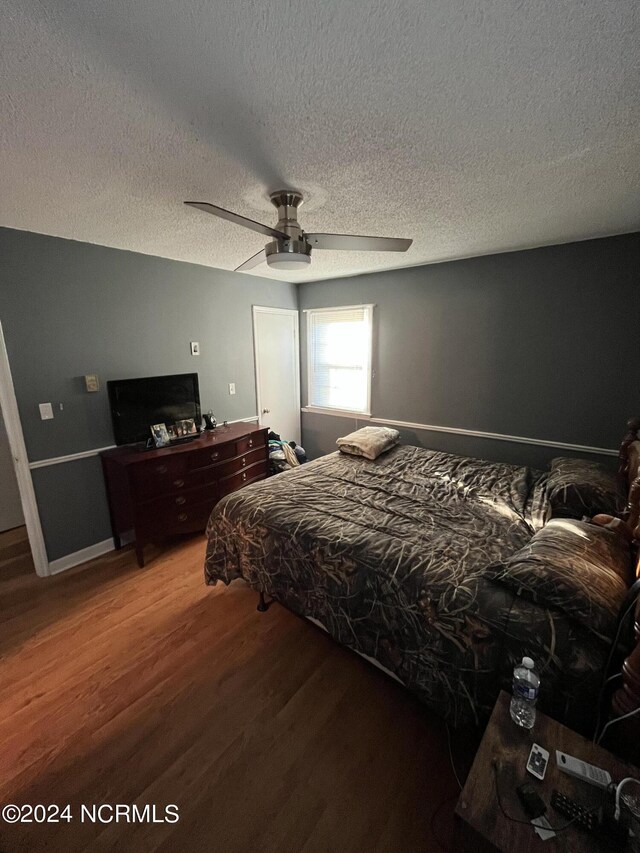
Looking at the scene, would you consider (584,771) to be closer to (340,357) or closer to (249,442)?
(249,442)

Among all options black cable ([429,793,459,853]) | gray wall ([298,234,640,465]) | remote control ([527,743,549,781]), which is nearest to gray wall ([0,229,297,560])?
gray wall ([298,234,640,465])

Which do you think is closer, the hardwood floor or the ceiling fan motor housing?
the hardwood floor

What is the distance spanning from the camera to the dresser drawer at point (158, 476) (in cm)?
264

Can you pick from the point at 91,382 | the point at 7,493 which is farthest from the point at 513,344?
the point at 7,493

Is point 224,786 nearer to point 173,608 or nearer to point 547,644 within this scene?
point 173,608

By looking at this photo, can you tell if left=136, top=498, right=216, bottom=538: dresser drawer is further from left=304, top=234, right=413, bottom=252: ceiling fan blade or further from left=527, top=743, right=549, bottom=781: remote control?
left=527, top=743, right=549, bottom=781: remote control

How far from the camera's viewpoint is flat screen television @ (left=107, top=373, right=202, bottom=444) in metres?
2.86

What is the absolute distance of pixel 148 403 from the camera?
3025 mm

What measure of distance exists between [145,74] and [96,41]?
13 centimetres

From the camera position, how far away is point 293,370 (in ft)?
15.0

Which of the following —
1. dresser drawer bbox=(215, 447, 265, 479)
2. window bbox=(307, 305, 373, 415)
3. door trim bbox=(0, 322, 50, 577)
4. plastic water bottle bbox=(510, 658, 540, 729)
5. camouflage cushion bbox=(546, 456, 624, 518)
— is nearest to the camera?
plastic water bottle bbox=(510, 658, 540, 729)

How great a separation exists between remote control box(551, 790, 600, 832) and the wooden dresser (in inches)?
106

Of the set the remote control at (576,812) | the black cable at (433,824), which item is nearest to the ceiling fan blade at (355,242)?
the remote control at (576,812)

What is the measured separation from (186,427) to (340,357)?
2026 mm
